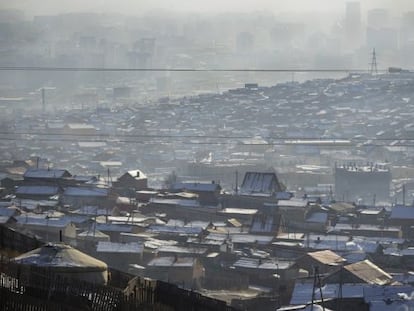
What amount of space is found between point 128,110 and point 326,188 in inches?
863

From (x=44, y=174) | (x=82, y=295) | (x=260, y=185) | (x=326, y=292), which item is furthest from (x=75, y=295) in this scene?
(x=44, y=174)

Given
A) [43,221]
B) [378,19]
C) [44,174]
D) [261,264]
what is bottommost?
[261,264]

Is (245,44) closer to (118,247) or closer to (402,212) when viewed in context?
(402,212)

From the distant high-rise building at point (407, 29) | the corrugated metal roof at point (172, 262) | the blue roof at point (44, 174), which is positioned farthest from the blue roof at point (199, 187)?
the distant high-rise building at point (407, 29)

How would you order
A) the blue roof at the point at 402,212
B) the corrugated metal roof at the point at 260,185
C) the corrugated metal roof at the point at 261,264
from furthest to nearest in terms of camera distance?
the corrugated metal roof at the point at 260,185 < the blue roof at the point at 402,212 < the corrugated metal roof at the point at 261,264

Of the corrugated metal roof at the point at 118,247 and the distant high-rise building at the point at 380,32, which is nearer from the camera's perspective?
the corrugated metal roof at the point at 118,247

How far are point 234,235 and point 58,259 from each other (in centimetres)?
1217

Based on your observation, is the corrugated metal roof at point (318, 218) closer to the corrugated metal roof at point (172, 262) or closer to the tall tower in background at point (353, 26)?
the corrugated metal roof at point (172, 262)

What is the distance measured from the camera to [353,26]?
3095 inches

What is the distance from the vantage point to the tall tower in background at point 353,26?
249ft

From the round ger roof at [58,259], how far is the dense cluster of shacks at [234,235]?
290cm

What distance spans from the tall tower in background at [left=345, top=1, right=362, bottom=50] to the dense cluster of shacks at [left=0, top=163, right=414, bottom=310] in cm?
5053

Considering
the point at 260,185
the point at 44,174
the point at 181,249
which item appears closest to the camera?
the point at 181,249

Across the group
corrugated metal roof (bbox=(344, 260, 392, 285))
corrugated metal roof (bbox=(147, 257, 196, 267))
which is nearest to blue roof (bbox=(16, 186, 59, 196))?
corrugated metal roof (bbox=(147, 257, 196, 267))
